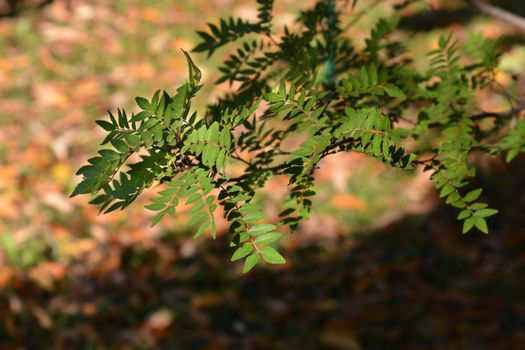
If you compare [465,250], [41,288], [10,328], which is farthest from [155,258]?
[465,250]

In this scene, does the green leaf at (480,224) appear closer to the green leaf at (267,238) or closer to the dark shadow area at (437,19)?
the green leaf at (267,238)

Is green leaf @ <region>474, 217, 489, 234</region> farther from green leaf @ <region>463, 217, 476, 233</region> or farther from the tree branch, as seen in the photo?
the tree branch

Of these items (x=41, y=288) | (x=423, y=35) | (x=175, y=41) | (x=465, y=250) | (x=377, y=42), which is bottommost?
(x=377, y=42)

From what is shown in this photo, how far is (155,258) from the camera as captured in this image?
4.23 m

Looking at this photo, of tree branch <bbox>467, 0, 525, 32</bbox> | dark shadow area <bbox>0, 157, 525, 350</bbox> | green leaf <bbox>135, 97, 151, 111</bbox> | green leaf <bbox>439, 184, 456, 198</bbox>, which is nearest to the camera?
green leaf <bbox>135, 97, 151, 111</bbox>

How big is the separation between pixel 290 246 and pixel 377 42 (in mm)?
2856

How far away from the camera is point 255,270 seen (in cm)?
417

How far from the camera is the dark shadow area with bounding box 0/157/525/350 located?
12.2 ft

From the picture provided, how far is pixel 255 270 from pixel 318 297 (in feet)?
1.43

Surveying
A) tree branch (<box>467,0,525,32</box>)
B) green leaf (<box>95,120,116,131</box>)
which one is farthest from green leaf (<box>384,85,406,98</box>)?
tree branch (<box>467,0,525,32</box>)

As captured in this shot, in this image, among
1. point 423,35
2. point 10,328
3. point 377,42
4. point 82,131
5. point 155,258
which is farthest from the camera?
point 423,35

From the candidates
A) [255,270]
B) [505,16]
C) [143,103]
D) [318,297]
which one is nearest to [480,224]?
[143,103]

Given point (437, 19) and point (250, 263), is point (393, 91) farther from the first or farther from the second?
point (437, 19)

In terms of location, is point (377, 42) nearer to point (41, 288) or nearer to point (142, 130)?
point (142, 130)
